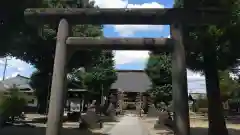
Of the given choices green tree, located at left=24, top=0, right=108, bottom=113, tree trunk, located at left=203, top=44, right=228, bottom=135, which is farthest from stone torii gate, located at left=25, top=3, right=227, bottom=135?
green tree, located at left=24, top=0, right=108, bottom=113

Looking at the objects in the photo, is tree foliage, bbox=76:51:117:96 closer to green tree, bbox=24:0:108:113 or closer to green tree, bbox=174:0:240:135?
green tree, bbox=24:0:108:113

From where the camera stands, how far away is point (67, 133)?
1534 centimetres

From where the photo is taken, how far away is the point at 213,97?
13.6m

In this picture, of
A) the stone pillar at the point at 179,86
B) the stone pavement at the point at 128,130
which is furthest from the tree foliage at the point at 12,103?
the stone pillar at the point at 179,86

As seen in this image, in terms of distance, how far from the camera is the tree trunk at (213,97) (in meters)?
13.5

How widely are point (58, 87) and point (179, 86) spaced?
2.94m

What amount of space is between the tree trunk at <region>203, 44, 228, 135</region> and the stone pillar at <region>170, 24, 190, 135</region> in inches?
243

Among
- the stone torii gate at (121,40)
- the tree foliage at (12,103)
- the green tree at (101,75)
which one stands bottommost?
the tree foliage at (12,103)

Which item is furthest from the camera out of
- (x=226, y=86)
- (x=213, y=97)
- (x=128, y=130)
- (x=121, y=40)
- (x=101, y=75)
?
(x=226, y=86)

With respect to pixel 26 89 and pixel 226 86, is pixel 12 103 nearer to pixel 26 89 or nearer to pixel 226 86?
pixel 26 89

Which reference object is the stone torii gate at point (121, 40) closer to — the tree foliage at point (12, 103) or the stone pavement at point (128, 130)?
the stone pavement at point (128, 130)

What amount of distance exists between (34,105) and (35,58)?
17.1m

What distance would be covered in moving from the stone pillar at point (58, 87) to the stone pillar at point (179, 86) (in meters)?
2.75

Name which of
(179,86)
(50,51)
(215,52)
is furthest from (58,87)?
(50,51)
